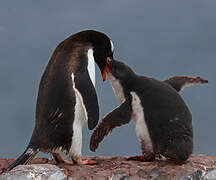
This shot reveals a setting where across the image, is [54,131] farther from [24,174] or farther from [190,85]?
[190,85]

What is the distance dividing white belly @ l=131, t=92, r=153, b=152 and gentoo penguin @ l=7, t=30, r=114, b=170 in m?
0.43

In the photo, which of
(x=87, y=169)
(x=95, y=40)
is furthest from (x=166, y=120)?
(x=95, y=40)

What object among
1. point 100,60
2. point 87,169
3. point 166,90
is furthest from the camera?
point 100,60

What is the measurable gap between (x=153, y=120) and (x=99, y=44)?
1.10 meters

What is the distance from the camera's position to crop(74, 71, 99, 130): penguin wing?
3.63m

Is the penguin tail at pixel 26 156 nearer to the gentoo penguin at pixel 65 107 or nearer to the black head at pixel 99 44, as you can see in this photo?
the gentoo penguin at pixel 65 107

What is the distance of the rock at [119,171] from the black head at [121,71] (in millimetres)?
898

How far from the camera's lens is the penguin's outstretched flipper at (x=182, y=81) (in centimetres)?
453

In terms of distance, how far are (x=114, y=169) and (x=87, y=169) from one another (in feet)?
0.88

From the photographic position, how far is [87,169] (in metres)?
3.72

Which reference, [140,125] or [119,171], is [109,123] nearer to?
[140,125]

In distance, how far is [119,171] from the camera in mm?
3717

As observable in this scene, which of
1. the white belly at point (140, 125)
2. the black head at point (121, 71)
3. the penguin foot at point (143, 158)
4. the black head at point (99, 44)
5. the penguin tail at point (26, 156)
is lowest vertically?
the penguin foot at point (143, 158)

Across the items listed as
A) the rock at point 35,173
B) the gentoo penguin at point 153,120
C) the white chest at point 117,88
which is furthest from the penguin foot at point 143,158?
the rock at point 35,173
